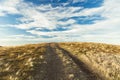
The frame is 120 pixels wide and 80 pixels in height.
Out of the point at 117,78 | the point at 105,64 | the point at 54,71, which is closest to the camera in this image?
the point at 117,78

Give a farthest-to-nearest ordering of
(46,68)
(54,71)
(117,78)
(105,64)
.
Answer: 1. (105,64)
2. (46,68)
3. (54,71)
4. (117,78)

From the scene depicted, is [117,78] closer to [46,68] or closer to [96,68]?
[96,68]

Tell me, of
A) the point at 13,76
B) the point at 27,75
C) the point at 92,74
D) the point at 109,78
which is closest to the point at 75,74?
the point at 92,74

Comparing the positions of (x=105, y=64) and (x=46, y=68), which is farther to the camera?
(x=105, y=64)

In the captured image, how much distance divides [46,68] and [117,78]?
1201 cm

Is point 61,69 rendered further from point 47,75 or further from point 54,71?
point 47,75

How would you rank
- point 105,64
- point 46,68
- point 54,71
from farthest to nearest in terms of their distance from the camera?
point 105,64
point 46,68
point 54,71

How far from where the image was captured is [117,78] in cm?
2711

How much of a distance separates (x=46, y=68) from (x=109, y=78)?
429 inches

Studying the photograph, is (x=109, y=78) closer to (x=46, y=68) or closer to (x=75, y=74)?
(x=75, y=74)

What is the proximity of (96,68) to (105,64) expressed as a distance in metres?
2.84

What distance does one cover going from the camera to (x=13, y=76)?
27609 mm

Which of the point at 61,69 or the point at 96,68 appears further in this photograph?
the point at 96,68

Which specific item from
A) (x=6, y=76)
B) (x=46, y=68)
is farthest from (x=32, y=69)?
(x=6, y=76)
